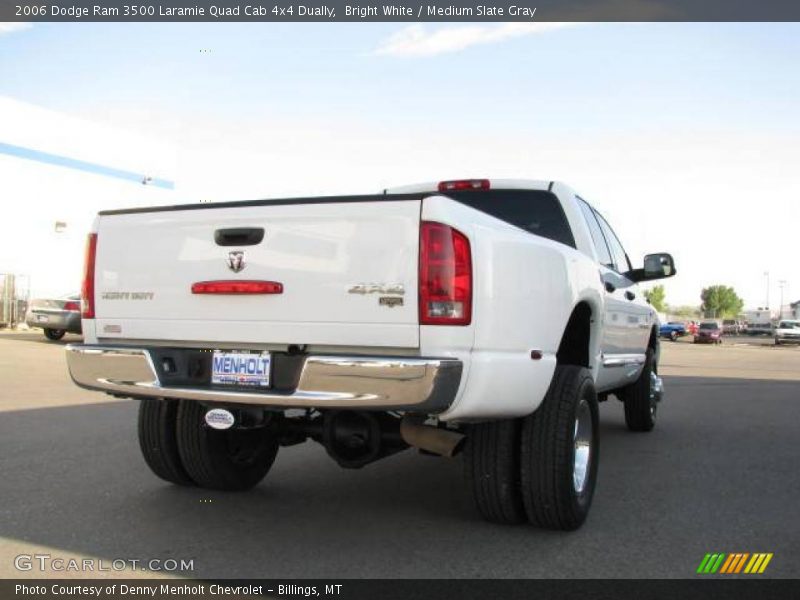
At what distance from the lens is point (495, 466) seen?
155 inches

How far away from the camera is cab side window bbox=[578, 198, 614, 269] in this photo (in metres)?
5.71

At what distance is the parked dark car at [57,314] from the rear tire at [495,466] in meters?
16.4

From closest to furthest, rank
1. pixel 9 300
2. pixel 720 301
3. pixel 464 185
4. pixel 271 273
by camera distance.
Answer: pixel 271 273 → pixel 464 185 → pixel 9 300 → pixel 720 301

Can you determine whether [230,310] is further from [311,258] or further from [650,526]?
[650,526]

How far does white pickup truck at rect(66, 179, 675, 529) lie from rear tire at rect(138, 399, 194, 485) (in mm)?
14

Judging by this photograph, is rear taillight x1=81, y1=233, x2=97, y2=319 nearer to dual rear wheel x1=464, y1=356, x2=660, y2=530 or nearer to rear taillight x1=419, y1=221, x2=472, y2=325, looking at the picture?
rear taillight x1=419, y1=221, x2=472, y2=325

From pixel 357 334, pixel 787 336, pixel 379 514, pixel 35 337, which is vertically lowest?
pixel 787 336

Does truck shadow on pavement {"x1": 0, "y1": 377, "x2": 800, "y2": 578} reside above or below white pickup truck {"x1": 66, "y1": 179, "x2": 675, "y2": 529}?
below

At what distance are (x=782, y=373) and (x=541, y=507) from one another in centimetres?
1580

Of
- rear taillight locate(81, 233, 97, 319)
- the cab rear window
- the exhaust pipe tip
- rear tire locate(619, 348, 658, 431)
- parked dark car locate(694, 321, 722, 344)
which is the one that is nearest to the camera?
the exhaust pipe tip

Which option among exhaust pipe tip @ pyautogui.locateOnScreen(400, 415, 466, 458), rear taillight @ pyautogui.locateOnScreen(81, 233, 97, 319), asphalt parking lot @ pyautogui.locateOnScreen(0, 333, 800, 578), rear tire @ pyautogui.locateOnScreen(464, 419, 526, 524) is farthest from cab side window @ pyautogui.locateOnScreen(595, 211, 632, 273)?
rear taillight @ pyautogui.locateOnScreen(81, 233, 97, 319)

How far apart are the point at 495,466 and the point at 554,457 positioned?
291 millimetres

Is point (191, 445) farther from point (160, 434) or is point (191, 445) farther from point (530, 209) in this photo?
point (530, 209)

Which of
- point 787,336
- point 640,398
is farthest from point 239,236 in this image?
point 787,336
